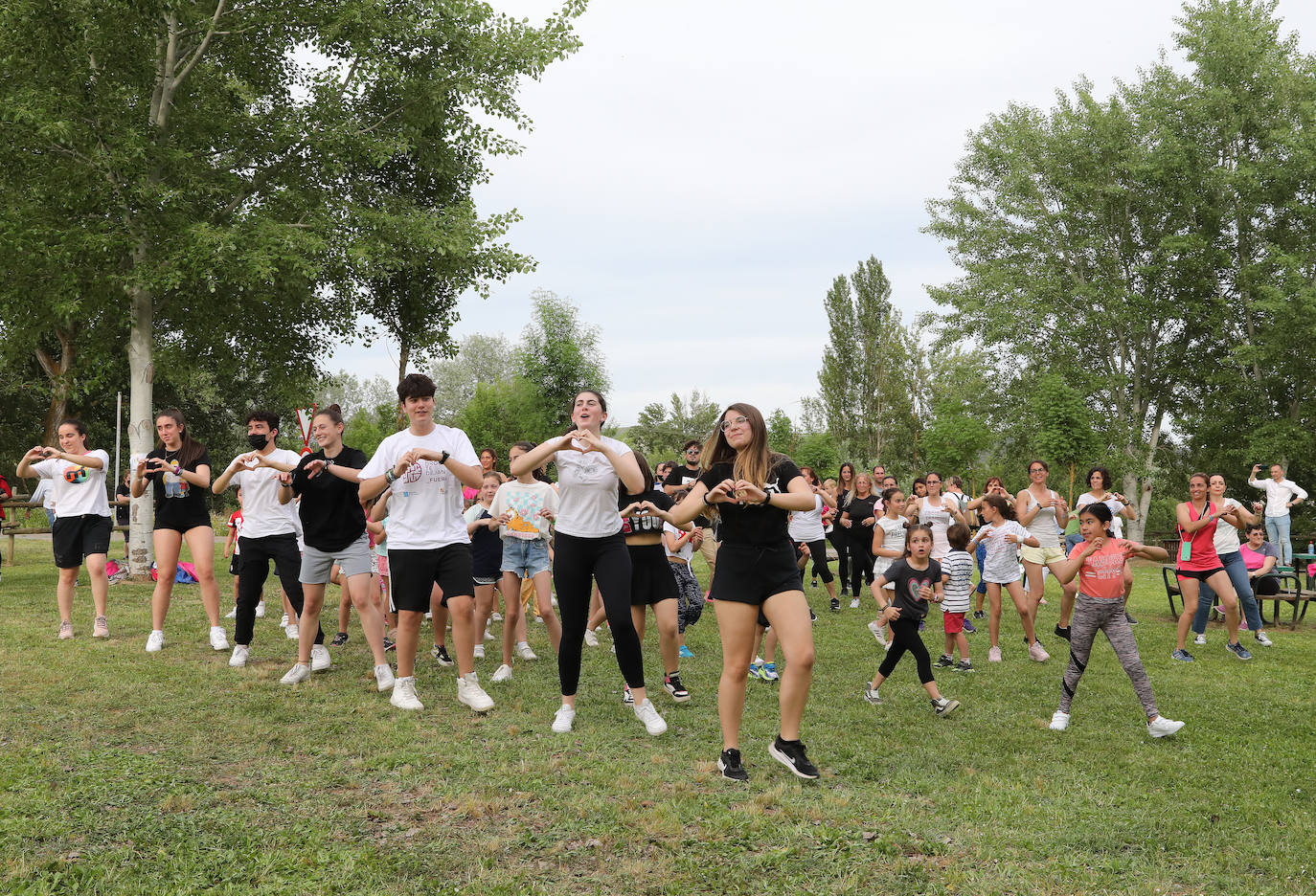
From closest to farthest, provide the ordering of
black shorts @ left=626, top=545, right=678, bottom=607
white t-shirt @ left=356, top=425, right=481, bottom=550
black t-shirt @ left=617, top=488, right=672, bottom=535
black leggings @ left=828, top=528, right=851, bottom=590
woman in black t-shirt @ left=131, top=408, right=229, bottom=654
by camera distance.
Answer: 1. white t-shirt @ left=356, top=425, right=481, bottom=550
2. black t-shirt @ left=617, top=488, right=672, bottom=535
3. black shorts @ left=626, top=545, right=678, bottom=607
4. woman in black t-shirt @ left=131, top=408, right=229, bottom=654
5. black leggings @ left=828, top=528, right=851, bottom=590

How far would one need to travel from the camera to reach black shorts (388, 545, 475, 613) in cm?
621

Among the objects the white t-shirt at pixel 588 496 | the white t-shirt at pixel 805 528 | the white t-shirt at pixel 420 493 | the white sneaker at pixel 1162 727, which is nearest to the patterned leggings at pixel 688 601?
the white t-shirt at pixel 588 496

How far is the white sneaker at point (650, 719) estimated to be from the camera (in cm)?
573

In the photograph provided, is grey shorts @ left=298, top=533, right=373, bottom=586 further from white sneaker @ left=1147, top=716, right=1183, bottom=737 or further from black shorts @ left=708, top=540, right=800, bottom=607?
white sneaker @ left=1147, top=716, right=1183, bottom=737

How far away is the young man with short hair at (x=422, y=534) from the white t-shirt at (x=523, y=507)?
115 centimetres

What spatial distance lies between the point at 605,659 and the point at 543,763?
342 cm

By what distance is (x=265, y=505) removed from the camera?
300 inches

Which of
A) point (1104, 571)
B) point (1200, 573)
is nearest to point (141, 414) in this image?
point (1104, 571)

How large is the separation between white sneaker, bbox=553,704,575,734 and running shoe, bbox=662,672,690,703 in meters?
1.05

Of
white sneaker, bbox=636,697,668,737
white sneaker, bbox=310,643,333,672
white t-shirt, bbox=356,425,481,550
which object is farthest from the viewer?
white sneaker, bbox=310,643,333,672

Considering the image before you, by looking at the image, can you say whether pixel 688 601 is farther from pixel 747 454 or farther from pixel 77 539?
pixel 77 539

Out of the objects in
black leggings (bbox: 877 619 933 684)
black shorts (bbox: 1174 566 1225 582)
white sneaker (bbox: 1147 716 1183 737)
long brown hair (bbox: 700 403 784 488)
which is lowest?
white sneaker (bbox: 1147 716 1183 737)

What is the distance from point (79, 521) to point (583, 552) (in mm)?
5812

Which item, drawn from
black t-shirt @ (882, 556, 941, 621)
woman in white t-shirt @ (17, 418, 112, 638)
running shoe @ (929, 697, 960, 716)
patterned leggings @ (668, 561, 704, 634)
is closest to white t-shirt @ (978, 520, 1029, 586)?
black t-shirt @ (882, 556, 941, 621)
